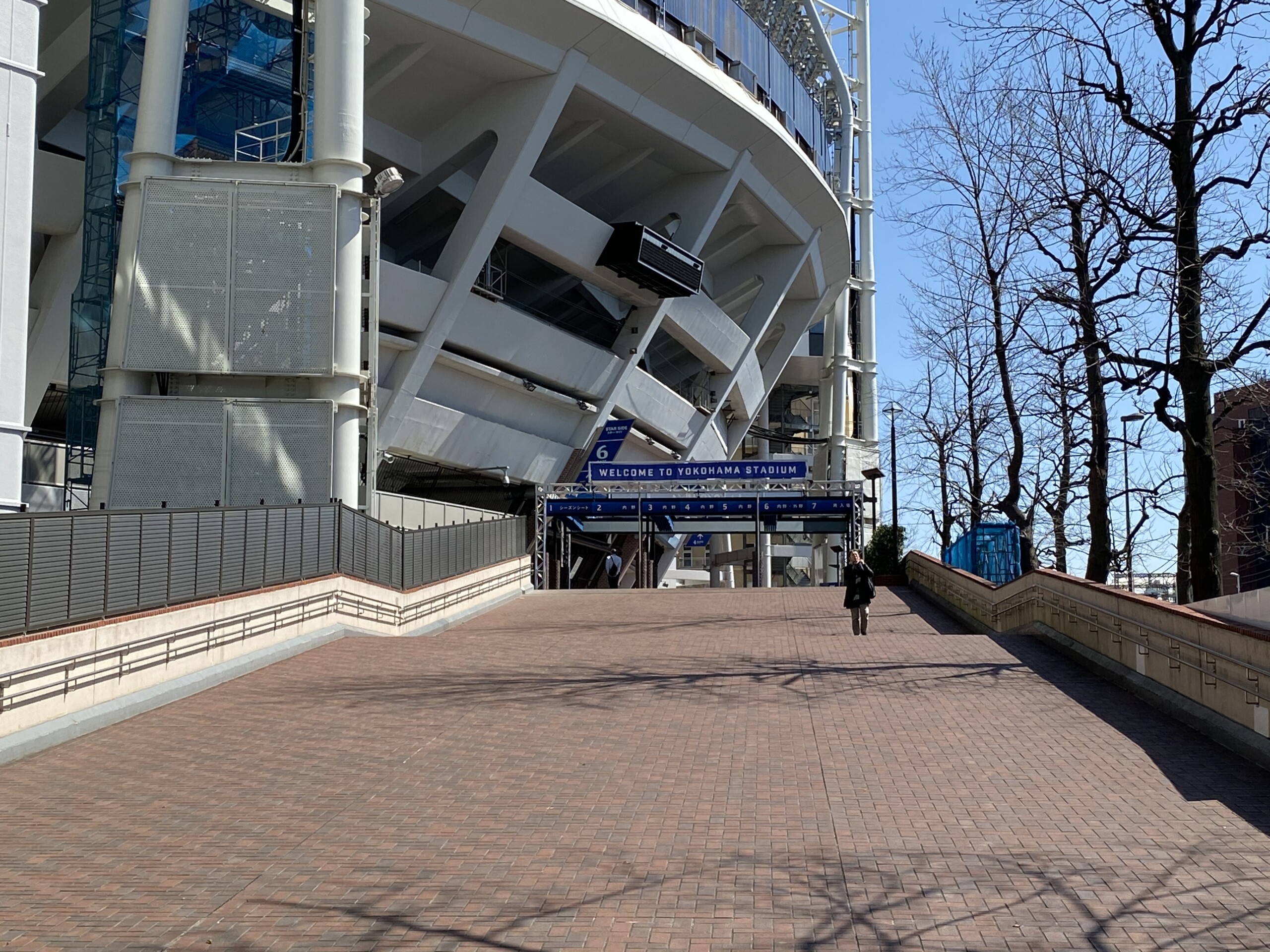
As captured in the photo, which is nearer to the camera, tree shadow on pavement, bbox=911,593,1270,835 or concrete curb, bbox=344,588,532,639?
tree shadow on pavement, bbox=911,593,1270,835

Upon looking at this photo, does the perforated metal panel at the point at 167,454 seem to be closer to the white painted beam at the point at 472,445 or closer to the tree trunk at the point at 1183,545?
the white painted beam at the point at 472,445

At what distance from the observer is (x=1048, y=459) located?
95.6 ft

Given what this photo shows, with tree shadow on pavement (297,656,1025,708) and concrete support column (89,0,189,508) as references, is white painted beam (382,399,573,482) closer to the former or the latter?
concrete support column (89,0,189,508)

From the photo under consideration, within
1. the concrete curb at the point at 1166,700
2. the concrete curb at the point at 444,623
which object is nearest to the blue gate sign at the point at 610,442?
the concrete curb at the point at 444,623

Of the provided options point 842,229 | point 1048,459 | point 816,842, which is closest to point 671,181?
point 842,229

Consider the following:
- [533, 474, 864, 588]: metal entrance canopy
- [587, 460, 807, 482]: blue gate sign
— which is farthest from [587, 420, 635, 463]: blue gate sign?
[587, 460, 807, 482]: blue gate sign

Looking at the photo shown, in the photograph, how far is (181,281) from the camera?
75.0 ft

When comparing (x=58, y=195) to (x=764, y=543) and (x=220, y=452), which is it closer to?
(x=220, y=452)

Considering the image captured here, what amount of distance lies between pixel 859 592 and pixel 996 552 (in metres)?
9.23

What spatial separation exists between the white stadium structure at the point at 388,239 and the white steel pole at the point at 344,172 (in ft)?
0.19

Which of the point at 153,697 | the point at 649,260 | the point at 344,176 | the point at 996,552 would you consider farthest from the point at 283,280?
the point at 649,260

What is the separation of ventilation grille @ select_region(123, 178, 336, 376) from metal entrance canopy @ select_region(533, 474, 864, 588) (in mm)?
12661

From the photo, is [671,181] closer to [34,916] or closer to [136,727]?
[136,727]

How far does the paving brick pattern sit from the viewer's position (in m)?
6.21
